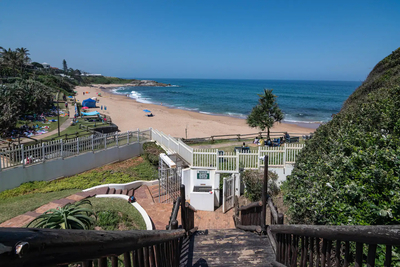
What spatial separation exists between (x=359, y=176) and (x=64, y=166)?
12872 mm

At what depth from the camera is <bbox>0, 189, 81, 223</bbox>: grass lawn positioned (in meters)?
8.34

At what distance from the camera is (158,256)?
2750mm

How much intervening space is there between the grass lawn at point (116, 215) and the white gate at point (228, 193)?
380 cm

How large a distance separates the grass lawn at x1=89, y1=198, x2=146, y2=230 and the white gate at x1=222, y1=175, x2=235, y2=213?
150 inches

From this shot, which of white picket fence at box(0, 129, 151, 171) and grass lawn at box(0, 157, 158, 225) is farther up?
white picket fence at box(0, 129, 151, 171)

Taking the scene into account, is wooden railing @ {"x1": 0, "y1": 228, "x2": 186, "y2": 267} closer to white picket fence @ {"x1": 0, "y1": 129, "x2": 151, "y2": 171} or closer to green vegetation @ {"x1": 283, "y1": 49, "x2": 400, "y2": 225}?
green vegetation @ {"x1": 283, "y1": 49, "x2": 400, "y2": 225}

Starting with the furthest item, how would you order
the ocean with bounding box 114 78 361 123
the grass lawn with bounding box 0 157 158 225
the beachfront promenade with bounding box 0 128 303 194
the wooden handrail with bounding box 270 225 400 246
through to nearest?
the ocean with bounding box 114 78 361 123, the beachfront promenade with bounding box 0 128 303 194, the grass lawn with bounding box 0 157 158 225, the wooden handrail with bounding box 270 225 400 246

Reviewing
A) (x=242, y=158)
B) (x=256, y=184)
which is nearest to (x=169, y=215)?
(x=256, y=184)

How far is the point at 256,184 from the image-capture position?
1134cm

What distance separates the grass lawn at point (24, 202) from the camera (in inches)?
328

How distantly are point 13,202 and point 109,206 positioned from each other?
3.87 m

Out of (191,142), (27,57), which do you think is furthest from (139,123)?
(27,57)

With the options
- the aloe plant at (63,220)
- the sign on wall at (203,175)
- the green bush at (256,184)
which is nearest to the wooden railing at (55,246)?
the aloe plant at (63,220)

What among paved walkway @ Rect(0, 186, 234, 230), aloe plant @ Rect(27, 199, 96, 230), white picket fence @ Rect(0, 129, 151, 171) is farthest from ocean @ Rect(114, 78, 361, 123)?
aloe plant @ Rect(27, 199, 96, 230)
